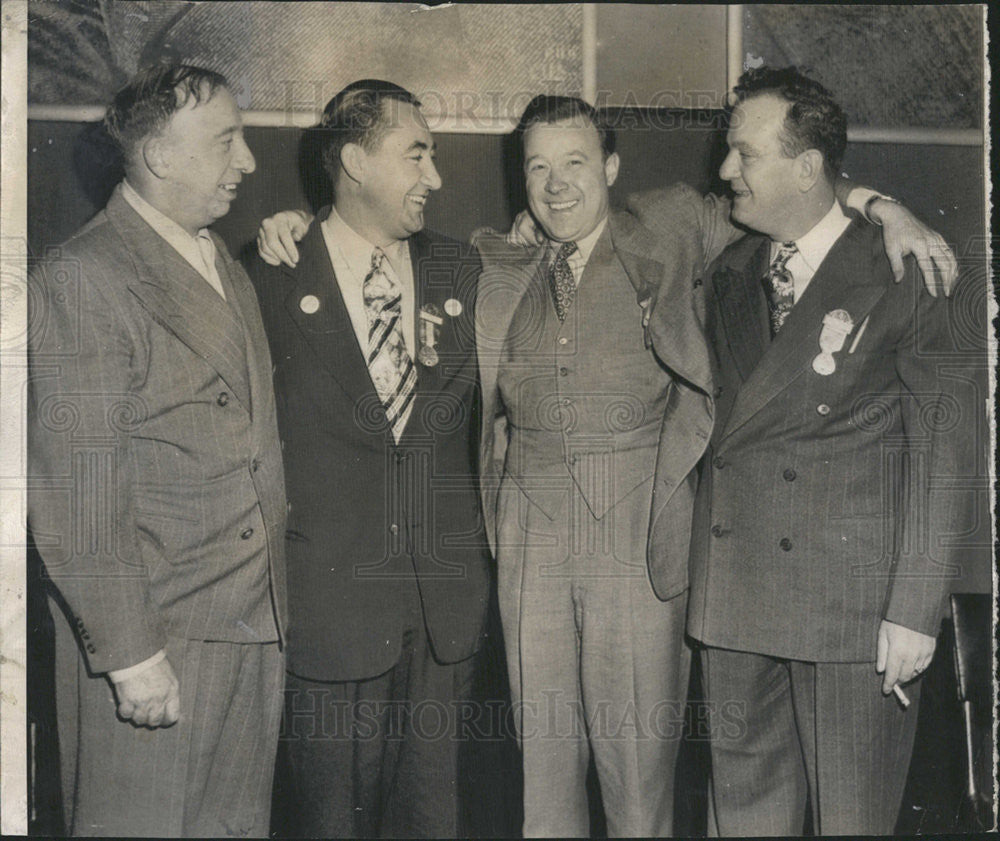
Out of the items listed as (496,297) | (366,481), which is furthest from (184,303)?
(496,297)

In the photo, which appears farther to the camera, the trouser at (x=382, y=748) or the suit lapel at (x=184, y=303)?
the trouser at (x=382, y=748)

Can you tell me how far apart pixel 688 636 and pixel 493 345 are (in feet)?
2.39

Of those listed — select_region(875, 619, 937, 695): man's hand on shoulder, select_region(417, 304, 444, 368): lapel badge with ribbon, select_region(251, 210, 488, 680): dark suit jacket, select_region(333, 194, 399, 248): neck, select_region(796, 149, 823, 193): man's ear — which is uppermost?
select_region(796, 149, 823, 193): man's ear

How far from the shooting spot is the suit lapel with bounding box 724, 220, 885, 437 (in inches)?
86.4

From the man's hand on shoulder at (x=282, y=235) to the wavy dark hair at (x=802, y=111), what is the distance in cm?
93

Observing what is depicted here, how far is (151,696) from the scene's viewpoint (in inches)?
85.0

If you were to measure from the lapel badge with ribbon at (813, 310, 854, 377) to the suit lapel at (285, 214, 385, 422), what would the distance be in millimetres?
925

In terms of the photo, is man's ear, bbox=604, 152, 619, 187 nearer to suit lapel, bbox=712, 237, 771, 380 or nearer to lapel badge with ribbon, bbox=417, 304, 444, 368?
suit lapel, bbox=712, 237, 771, 380

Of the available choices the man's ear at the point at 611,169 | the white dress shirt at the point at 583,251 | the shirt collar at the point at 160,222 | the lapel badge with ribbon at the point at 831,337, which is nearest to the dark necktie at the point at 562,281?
the white dress shirt at the point at 583,251

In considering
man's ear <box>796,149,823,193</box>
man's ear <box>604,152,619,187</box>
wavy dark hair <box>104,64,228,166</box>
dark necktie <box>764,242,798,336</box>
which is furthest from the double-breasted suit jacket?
man's ear <box>796,149,823,193</box>

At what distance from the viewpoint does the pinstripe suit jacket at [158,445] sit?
215 cm

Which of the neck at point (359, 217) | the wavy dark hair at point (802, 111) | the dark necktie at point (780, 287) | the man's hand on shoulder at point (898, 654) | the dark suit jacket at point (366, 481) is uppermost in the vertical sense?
the wavy dark hair at point (802, 111)

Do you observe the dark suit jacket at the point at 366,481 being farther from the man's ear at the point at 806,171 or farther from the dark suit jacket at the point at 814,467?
the man's ear at the point at 806,171

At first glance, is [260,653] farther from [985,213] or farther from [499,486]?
[985,213]
